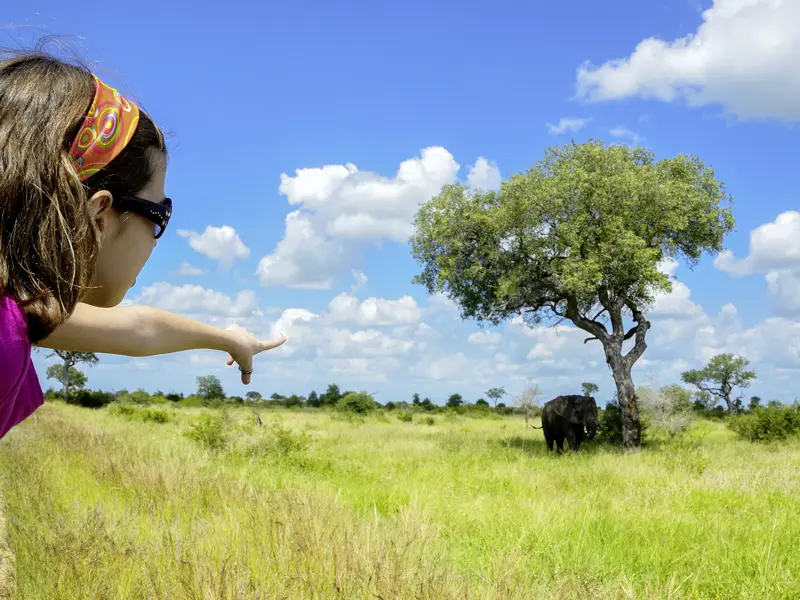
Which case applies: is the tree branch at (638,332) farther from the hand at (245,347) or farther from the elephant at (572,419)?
the hand at (245,347)

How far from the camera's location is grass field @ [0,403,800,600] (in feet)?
12.3

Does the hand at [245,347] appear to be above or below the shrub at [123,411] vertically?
above

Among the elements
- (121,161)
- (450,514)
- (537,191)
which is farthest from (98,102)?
(537,191)

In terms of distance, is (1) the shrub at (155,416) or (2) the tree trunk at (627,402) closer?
(2) the tree trunk at (627,402)

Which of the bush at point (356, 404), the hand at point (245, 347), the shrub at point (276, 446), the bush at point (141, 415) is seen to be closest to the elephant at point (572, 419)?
the shrub at point (276, 446)

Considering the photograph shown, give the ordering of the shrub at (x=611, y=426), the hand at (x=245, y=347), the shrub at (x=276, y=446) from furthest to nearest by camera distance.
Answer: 1. the shrub at (x=611, y=426)
2. the shrub at (x=276, y=446)
3. the hand at (x=245, y=347)

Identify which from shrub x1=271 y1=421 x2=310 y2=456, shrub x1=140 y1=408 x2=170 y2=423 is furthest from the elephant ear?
shrub x1=140 y1=408 x2=170 y2=423

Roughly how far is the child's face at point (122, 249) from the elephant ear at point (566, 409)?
70.7 feet

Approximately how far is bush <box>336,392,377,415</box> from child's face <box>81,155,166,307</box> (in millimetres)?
43083

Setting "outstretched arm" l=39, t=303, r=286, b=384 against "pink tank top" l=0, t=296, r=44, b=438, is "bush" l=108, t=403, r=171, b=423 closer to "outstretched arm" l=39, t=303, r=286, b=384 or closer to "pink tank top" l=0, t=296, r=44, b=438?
"outstretched arm" l=39, t=303, r=286, b=384

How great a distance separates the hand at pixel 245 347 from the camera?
256cm

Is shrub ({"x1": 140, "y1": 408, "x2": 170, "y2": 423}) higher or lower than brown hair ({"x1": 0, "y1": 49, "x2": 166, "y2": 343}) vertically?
lower

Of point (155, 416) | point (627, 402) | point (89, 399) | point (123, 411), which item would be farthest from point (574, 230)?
point (89, 399)

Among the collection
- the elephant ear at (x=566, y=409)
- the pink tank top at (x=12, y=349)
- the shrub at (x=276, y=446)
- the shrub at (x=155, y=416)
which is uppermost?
the pink tank top at (x=12, y=349)
